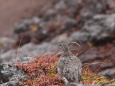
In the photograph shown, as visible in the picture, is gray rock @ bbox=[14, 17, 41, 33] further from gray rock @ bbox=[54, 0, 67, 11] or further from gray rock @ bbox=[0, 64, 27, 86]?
gray rock @ bbox=[0, 64, 27, 86]

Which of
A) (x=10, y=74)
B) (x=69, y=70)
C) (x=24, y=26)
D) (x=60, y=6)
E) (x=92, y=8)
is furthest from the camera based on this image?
(x=60, y=6)

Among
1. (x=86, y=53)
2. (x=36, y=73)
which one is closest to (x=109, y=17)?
(x=86, y=53)

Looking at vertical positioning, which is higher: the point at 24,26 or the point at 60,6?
the point at 60,6

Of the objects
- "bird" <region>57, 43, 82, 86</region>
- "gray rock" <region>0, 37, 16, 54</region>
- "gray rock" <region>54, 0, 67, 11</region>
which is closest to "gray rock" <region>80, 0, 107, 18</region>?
"gray rock" <region>54, 0, 67, 11</region>

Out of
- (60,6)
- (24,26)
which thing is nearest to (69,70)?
(24,26)

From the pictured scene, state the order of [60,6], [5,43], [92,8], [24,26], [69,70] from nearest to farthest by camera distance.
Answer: [69,70] → [92,8] → [5,43] → [24,26] → [60,6]

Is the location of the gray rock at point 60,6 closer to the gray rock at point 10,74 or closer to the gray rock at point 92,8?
the gray rock at point 92,8

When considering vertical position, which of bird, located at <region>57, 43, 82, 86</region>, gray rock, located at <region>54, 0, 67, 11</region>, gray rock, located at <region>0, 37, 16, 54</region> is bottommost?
bird, located at <region>57, 43, 82, 86</region>

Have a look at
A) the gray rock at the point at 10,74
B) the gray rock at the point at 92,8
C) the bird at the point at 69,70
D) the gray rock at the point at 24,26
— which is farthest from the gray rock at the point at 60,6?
the bird at the point at 69,70

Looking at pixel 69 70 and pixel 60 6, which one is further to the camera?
pixel 60 6

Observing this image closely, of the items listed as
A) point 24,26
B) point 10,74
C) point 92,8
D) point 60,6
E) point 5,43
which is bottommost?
point 10,74

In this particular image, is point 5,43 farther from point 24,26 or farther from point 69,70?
point 69,70

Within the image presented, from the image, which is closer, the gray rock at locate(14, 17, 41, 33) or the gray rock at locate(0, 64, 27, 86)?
Result: the gray rock at locate(0, 64, 27, 86)
